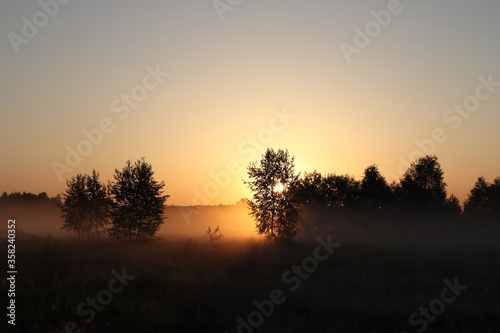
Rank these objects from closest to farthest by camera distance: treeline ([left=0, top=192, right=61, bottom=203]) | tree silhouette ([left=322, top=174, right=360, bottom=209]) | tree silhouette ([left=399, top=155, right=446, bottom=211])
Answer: tree silhouette ([left=399, top=155, right=446, bottom=211]) < tree silhouette ([left=322, top=174, right=360, bottom=209]) < treeline ([left=0, top=192, right=61, bottom=203])

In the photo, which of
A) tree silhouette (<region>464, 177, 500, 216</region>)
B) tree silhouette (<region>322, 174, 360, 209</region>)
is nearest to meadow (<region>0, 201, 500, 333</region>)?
tree silhouette (<region>322, 174, 360, 209</region>)

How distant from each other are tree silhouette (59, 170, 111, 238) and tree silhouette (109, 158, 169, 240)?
227 inches

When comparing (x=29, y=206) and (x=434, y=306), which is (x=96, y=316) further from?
(x=29, y=206)

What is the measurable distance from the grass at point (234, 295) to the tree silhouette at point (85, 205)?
44.1ft

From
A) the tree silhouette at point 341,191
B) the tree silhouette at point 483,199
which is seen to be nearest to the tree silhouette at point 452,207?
the tree silhouette at point 483,199

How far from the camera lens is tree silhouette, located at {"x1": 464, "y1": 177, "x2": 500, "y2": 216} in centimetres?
6044

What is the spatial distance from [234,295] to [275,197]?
62.0 ft

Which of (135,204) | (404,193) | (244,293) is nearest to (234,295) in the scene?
(244,293)

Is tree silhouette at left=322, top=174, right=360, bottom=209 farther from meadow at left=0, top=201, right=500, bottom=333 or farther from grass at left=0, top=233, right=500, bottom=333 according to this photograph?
grass at left=0, top=233, right=500, bottom=333

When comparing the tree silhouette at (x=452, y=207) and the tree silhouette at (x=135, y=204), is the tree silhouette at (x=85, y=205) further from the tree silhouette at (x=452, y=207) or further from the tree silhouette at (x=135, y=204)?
the tree silhouette at (x=452, y=207)

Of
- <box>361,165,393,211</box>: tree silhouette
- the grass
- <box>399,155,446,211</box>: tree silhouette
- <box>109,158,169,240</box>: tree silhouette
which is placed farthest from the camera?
<box>361,165,393,211</box>: tree silhouette

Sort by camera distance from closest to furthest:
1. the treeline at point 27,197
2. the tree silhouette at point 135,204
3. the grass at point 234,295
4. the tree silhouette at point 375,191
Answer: the grass at point 234,295 → the tree silhouette at point 135,204 → the tree silhouette at point 375,191 → the treeline at point 27,197

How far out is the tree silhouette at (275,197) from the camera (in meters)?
30.4

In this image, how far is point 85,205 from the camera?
3198 cm
